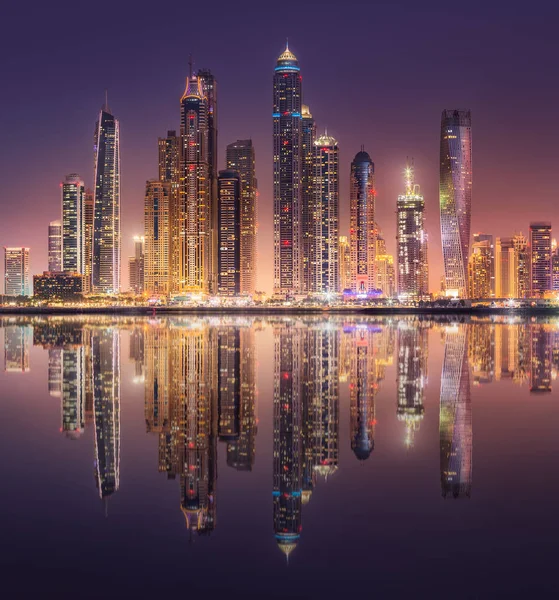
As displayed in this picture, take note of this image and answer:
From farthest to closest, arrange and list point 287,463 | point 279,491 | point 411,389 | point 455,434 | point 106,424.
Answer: point 411,389, point 106,424, point 455,434, point 287,463, point 279,491

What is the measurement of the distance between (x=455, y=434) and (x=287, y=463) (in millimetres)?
5497

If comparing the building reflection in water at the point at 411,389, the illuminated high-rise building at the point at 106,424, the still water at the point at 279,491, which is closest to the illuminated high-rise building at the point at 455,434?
the still water at the point at 279,491

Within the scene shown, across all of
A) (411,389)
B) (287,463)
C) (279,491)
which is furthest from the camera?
(411,389)

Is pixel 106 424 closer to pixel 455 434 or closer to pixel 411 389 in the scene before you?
pixel 455 434

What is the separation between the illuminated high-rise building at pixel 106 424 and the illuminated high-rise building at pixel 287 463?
3.41 metres

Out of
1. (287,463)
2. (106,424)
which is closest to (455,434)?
(287,463)

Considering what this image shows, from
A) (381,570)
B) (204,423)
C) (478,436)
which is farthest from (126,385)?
(381,570)

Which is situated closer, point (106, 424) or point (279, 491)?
point (279, 491)

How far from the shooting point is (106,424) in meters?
20.1

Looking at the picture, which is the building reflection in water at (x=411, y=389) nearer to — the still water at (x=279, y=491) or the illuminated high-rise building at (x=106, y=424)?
the still water at (x=279, y=491)

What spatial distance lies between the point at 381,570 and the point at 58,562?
465cm

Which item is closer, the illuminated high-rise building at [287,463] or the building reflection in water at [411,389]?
the illuminated high-rise building at [287,463]

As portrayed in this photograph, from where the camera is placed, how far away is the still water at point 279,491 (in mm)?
9523

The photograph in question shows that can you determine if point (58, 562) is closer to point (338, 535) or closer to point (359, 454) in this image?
point (338, 535)
